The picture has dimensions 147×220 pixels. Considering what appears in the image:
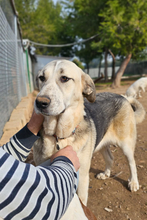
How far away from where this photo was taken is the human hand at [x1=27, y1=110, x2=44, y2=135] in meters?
1.78

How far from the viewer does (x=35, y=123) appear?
6.06 ft

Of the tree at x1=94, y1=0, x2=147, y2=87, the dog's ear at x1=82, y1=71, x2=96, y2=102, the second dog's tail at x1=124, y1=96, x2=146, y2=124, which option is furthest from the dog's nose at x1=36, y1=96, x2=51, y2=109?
the tree at x1=94, y1=0, x2=147, y2=87

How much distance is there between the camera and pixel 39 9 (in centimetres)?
2645

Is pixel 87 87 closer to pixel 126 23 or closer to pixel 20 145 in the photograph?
pixel 20 145

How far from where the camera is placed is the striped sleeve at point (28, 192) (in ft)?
2.54

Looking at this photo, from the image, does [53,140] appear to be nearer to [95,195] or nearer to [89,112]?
[89,112]

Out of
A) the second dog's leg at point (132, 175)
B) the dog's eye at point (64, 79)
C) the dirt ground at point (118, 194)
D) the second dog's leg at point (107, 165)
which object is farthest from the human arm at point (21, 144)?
the second dog's leg at point (107, 165)

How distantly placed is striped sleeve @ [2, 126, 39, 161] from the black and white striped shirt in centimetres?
68

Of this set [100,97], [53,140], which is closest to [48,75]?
[53,140]

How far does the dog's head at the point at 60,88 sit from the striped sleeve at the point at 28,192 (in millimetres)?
816

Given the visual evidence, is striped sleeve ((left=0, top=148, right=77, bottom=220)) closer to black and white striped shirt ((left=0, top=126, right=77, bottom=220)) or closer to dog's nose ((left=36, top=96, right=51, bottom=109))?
black and white striped shirt ((left=0, top=126, right=77, bottom=220))

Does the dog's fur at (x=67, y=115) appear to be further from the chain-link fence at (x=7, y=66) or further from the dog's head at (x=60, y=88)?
the chain-link fence at (x=7, y=66)

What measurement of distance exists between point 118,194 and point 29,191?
2.26 meters

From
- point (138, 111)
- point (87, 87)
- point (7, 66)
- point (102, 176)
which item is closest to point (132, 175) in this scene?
point (102, 176)
